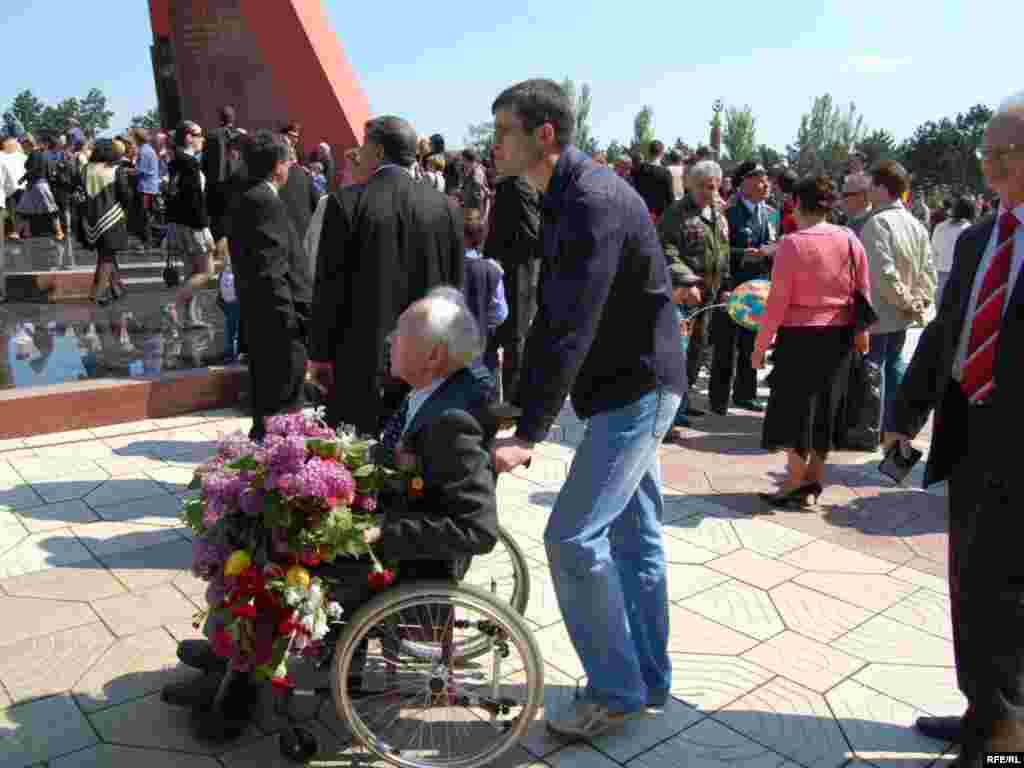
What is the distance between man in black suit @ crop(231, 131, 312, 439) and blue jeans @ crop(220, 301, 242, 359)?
99.8 inches

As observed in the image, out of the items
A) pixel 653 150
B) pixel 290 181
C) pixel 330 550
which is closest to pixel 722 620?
pixel 330 550

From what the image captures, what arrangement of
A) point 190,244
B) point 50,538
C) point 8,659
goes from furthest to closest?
point 190,244
point 50,538
point 8,659

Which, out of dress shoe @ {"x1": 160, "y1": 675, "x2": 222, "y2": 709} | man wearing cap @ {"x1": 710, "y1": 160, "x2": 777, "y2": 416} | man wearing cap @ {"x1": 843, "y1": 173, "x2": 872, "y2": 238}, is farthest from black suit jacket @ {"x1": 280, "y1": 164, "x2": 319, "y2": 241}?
dress shoe @ {"x1": 160, "y1": 675, "x2": 222, "y2": 709}

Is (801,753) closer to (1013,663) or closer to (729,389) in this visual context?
(1013,663)

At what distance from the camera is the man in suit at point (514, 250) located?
6.51m

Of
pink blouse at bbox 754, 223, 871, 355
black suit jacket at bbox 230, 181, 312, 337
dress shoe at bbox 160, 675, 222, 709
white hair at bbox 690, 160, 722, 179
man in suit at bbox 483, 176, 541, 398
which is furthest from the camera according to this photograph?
man in suit at bbox 483, 176, 541, 398

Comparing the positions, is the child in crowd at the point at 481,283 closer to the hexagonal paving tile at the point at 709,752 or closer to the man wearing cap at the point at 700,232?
the man wearing cap at the point at 700,232

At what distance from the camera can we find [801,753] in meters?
2.75

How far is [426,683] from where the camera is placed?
2.65 metres

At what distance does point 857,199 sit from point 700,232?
44.0 inches

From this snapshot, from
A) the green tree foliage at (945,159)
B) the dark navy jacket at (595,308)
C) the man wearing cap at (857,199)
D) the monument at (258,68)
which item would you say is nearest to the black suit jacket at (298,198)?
the man wearing cap at (857,199)

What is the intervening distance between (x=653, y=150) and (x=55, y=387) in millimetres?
7369

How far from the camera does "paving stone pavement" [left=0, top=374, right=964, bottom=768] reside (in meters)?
2.76

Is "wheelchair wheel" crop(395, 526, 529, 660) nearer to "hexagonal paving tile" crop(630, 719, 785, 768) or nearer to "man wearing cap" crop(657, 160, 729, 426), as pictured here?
"hexagonal paving tile" crop(630, 719, 785, 768)
